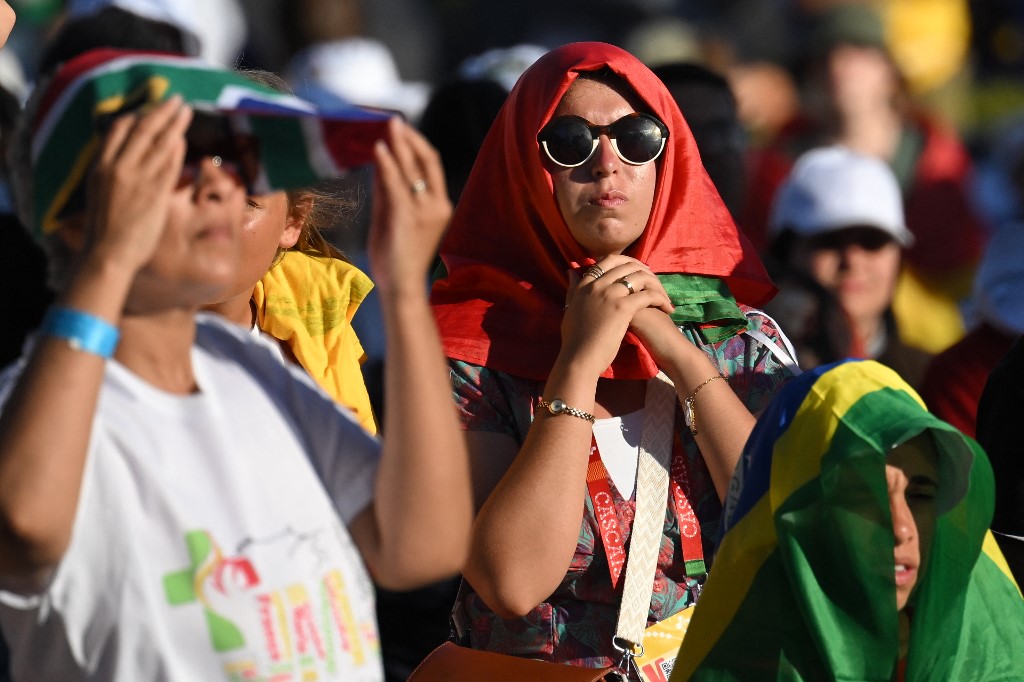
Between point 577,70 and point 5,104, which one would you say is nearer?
point 577,70

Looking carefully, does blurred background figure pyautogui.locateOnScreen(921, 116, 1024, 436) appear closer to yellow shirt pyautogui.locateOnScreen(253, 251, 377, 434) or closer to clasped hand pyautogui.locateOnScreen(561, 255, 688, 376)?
clasped hand pyautogui.locateOnScreen(561, 255, 688, 376)

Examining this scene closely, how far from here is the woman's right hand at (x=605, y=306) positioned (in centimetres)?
333

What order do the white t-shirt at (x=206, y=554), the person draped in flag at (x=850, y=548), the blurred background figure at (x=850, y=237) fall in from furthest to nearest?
the blurred background figure at (x=850, y=237) < the person draped in flag at (x=850, y=548) < the white t-shirt at (x=206, y=554)

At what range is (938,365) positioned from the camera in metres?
5.20

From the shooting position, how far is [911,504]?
9.79 ft

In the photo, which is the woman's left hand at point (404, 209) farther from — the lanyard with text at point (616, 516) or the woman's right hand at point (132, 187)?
the lanyard with text at point (616, 516)

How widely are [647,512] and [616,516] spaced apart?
0.22 feet

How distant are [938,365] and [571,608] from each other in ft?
7.24

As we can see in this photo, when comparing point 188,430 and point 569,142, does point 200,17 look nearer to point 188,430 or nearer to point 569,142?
point 569,142

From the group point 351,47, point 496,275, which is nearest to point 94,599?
point 496,275

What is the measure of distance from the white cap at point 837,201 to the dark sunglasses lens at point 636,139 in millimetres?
3071

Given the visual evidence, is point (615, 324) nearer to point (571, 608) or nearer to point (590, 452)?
point (590, 452)

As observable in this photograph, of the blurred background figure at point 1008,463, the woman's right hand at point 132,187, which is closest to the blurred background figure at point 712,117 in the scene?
the blurred background figure at point 1008,463

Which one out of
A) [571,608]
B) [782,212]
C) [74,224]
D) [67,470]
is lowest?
[571,608]
